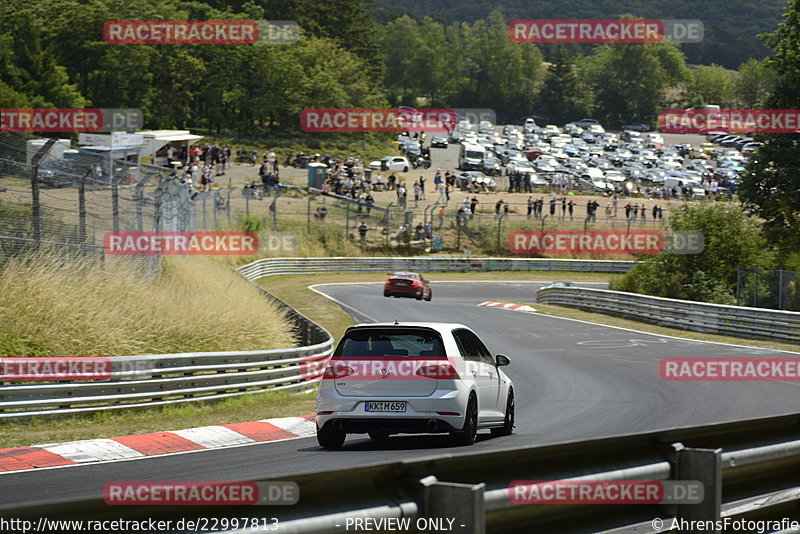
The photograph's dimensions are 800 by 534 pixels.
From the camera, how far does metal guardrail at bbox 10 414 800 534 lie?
3479 millimetres

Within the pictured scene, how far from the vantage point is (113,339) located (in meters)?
16.7

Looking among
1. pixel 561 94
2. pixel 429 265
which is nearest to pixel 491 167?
pixel 429 265

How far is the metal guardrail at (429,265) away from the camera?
53.2 meters

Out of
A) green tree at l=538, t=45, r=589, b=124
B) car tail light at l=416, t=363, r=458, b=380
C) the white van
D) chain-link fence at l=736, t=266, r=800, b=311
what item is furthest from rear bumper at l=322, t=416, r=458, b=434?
green tree at l=538, t=45, r=589, b=124

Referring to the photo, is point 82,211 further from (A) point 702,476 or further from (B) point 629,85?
(B) point 629,85

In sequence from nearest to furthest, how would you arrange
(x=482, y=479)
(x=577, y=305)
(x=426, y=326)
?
(x=482, y=479), (x=426, y=326), (x=577, y=305)

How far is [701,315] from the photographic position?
3203 centimetres

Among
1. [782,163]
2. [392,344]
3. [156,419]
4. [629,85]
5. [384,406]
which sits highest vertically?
[629,85]

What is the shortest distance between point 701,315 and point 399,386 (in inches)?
904

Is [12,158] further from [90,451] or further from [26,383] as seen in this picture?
[90,451]

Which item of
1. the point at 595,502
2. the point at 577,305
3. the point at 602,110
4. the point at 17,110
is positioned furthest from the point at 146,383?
the point at 602,110

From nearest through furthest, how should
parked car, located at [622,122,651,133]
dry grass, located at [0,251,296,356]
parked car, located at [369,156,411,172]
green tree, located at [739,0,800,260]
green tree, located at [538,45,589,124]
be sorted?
dry grass, located at [0,251,296,356] → green tree, located at [739,0,800,260] → parked car, located at [369,156,411,172] → parked car, located at [622,122,651,133] → green tree, located at [538,45,589,124]

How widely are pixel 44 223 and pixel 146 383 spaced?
4014 millimetres

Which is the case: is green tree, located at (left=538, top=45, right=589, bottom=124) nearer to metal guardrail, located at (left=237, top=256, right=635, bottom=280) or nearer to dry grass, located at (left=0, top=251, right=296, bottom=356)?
metal guardrail, located at (left=237, top=256, right=635, bottom=280)
